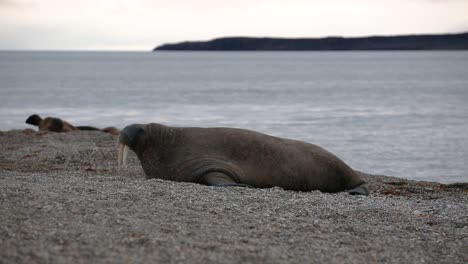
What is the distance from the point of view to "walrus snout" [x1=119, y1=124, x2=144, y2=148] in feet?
33.5

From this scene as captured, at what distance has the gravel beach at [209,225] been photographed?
556 centimetres

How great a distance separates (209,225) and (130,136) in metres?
3.91

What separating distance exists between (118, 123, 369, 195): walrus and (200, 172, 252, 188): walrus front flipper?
0.06 ft

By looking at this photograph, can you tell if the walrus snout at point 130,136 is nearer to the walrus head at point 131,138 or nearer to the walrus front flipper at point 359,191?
the walrus head at point 131,138

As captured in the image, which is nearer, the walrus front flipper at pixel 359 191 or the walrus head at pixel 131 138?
the walrus front flipper at pixel 359 191

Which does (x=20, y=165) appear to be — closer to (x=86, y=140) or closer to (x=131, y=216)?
(x=86, y=140)

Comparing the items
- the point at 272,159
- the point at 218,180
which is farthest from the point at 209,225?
the point at 272,159

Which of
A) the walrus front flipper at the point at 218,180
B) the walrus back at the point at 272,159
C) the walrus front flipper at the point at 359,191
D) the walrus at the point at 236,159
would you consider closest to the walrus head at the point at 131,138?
the walrus at the point at 236,159

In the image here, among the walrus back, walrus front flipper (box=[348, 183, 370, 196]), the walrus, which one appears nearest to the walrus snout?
the walrus

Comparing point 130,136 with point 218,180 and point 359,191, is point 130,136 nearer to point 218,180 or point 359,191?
point 218,180

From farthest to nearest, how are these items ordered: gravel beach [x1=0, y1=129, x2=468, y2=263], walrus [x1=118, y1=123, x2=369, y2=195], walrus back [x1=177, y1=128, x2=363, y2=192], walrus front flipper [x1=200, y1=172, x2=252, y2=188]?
walrus back [x1=177, y1=128, x2=363, y2=192] < walrus [x1=118, y1=123, x2=369, y2=195] < walrus front flipper [x1=200, y1=172, x2=252, y2=188] < gravel beach [x1=0, y1=129, x2=468, y2=263]

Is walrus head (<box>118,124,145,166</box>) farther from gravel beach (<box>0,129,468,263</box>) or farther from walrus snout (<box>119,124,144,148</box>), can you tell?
gravel beach (<box>0,129,468,263</box>)

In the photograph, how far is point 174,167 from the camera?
989 cm

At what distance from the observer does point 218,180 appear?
9.37 m
